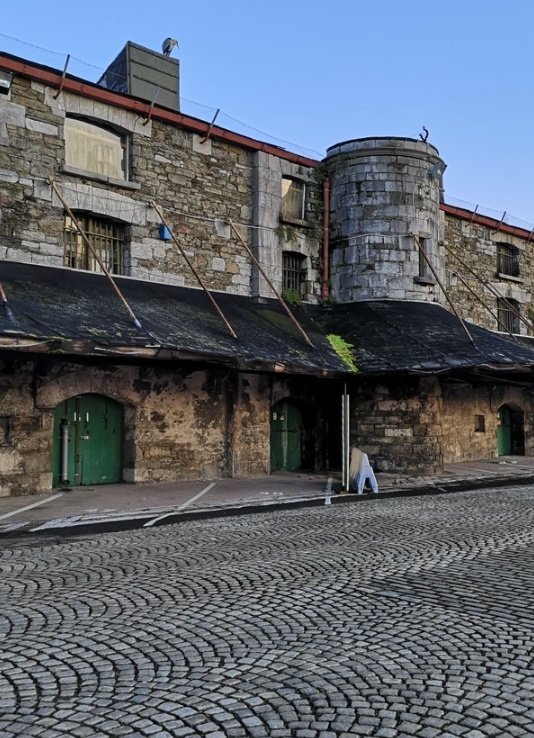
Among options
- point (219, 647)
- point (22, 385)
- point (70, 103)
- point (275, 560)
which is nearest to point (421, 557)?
point (275, 560)

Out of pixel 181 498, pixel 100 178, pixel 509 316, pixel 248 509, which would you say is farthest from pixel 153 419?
pixel 509 316

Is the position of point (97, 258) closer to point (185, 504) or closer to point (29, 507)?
point (29, 507)

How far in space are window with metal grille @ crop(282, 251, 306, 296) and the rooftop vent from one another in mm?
4634

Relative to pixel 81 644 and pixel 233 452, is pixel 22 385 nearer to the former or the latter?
pixel 233 452

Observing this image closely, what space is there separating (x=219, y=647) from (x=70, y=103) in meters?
12.6

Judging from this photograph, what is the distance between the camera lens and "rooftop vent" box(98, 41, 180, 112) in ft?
53.2

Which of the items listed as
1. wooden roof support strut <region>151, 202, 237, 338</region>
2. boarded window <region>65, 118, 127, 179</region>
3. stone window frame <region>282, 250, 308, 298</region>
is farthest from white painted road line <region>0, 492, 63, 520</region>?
stone window frame <region>282, 250, 308, 298</region>

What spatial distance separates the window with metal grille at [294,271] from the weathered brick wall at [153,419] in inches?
148

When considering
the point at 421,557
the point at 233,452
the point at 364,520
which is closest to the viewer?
the point at 421,557

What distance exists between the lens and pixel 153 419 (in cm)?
1323

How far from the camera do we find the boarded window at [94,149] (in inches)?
542

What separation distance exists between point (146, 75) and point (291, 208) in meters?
4.83

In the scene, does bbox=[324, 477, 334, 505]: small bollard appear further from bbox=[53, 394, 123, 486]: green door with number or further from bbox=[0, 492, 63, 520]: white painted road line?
bbox=[0, 492, 63, 520]: white painted road line

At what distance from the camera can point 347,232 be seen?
688 inches
